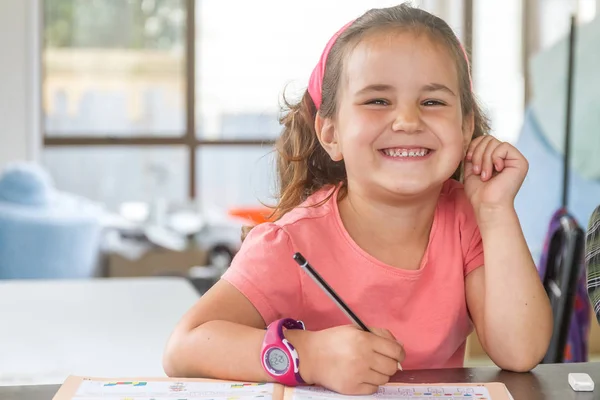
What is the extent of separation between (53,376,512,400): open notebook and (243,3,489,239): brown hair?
375mm

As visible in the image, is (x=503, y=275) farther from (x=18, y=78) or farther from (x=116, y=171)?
(x=116, y=171)

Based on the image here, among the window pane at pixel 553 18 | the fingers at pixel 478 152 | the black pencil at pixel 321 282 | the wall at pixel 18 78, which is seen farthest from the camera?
the window pane at pixel 553 18

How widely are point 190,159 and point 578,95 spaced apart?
2591 millimetres

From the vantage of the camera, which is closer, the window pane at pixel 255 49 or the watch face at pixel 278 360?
the watch face at pixel 278 360

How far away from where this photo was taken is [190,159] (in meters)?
5.01

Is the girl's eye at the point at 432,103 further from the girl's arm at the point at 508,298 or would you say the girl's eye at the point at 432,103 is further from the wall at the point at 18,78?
the wall at the point at 18,78

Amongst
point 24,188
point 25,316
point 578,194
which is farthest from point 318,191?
point 24,188

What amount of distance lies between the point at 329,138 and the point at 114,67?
3.87 meters

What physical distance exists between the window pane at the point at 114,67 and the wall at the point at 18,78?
25 cm

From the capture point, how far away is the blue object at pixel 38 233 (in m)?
3.79

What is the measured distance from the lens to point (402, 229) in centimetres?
114

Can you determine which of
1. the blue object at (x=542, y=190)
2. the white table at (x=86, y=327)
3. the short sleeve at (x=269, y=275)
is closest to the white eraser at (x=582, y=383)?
the short sleeve at (x=269, y=275)

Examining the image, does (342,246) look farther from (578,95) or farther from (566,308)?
(578,95)

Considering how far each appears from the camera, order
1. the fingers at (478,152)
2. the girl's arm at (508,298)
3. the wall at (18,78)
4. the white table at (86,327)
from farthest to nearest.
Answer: the wall at (18,78) < the white table at (86,327) < the fingers at (478,152) < the girl's arm at (508,298)
